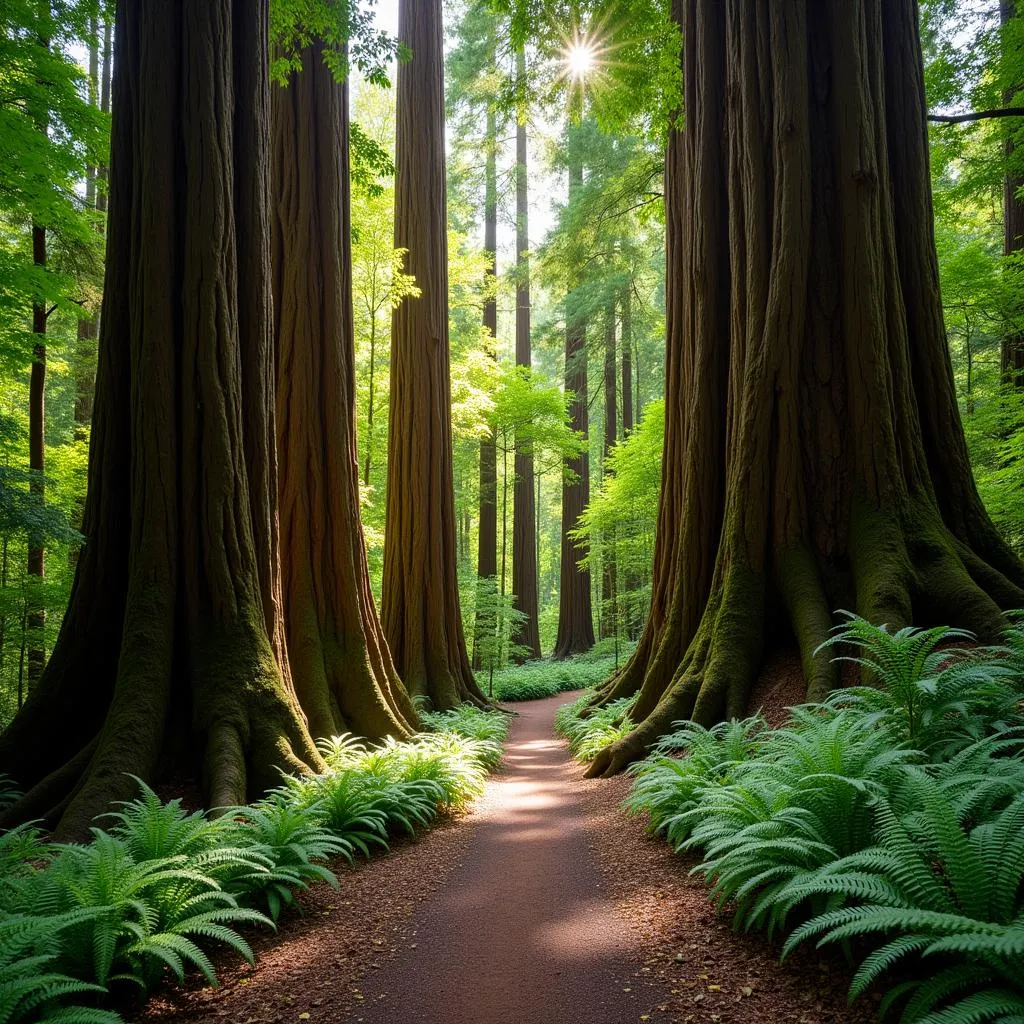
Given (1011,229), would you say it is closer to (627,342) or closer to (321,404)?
(321,404)

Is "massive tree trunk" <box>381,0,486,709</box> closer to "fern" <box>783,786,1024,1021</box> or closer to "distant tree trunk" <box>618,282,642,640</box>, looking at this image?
"fern" <box>783,786,1024,1021</box>

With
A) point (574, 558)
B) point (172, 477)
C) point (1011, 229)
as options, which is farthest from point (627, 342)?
point (172, 477)

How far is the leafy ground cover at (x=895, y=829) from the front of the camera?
1.75 m

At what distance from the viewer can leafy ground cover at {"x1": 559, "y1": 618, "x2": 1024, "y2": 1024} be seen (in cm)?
175

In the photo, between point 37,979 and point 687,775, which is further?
point 687,775

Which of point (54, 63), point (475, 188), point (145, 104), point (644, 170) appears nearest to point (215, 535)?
point (145, 104)

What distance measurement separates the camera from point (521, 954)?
263cm

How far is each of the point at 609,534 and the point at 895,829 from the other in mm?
16646

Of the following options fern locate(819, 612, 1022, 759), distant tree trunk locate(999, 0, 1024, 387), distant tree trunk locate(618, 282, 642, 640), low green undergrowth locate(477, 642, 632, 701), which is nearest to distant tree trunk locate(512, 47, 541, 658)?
low green undergrowth locate(477, 642, 632, 701)

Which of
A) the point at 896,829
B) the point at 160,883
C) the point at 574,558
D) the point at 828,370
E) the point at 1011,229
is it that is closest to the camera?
the point at 896,829

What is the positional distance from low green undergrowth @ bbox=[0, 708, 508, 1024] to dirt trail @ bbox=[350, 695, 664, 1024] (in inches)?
23.2

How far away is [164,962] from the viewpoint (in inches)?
94.0

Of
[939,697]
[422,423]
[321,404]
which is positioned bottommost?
[939,697]

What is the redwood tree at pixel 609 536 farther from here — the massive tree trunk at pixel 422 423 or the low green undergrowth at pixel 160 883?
Result: the low green undergrowth at pixel 160 883
